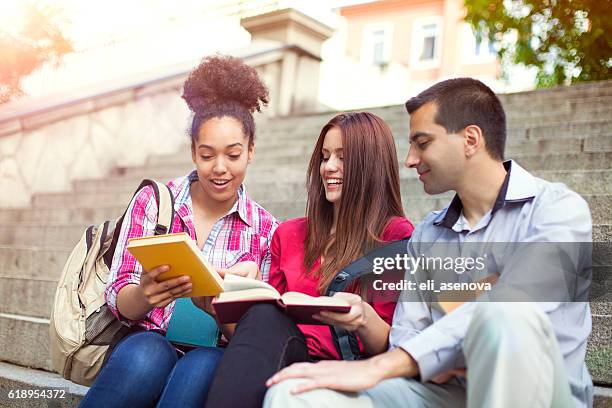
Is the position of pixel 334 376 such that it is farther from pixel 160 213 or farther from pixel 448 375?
pixel 160 213

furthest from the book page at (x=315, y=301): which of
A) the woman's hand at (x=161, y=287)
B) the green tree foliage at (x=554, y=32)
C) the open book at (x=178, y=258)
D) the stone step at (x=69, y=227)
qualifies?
the green tree foliage at (x=554, y=32)

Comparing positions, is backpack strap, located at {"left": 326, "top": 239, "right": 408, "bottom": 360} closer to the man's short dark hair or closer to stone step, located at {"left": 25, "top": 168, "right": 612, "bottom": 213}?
the man's short dark hair

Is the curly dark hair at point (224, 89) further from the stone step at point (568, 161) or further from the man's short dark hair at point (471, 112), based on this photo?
the stone step at point (568, 161)

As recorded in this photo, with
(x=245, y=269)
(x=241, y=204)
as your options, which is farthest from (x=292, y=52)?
(x=245, y=269)

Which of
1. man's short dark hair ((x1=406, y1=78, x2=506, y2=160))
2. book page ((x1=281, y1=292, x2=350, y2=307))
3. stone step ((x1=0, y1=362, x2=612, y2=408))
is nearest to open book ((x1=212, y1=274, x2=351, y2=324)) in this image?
book page ((x1=281, y1=292, x2=350, y2=307))

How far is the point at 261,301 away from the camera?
209cm

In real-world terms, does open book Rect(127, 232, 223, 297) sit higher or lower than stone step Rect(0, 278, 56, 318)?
higher

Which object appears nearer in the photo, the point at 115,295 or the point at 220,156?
the point at 115,295

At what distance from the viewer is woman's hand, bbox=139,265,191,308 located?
A: 214 centimetres

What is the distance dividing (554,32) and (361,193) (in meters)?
5.60

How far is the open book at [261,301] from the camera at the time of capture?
6.49ft

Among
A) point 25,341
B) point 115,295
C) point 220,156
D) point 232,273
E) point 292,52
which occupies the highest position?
point 292,52

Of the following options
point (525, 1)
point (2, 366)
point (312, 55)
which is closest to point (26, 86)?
point (312, 55)

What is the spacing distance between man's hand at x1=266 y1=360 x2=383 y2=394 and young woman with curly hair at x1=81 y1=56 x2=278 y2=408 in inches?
19.3
